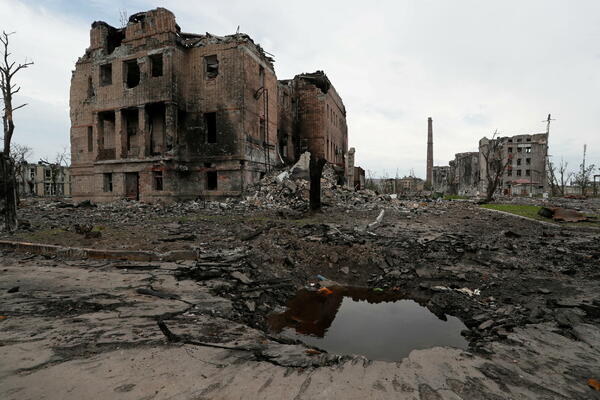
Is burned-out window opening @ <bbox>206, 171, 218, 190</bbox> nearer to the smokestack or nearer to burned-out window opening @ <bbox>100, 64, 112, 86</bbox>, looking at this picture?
burned-out window opening @ <bbox>100, 64, 112, 86</bbox>

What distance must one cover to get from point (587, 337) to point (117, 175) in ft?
76.6

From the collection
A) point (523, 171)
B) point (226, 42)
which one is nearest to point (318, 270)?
point (226, 42)

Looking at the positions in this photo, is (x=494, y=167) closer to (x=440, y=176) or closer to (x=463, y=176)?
(x=463, y=176)

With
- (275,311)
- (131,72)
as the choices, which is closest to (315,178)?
(275,311)

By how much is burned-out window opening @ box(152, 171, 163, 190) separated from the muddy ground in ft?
36.3

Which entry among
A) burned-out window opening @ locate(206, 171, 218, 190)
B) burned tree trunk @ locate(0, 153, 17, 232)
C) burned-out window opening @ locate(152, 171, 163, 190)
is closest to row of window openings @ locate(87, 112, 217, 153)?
burned-out window opening @ locate(206, 171, 218, 190)

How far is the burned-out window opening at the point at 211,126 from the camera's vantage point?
19.9m

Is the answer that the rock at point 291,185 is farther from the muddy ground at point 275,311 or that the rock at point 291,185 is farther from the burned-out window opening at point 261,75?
the muddy ground at point 275,311

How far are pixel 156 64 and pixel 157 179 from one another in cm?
796

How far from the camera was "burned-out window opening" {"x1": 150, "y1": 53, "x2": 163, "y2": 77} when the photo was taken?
19797mm

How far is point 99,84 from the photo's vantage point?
21312 mm

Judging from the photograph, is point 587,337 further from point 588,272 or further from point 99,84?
point 99,84

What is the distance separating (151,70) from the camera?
19.9 meters

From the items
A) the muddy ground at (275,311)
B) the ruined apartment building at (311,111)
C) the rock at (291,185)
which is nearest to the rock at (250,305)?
the muddy ground at (275,311)
